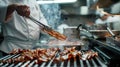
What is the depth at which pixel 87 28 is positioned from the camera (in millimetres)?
4156

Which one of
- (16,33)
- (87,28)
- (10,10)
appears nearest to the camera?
(10,10)

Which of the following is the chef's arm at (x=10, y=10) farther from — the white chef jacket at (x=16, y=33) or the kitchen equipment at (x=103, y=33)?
the kitchen equipment at (x=103, y=33)

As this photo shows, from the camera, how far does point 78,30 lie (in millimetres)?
3789

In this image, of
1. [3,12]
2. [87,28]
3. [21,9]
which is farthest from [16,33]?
[87,28]

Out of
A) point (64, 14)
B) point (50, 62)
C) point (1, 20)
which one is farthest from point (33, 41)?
point (64, 14)

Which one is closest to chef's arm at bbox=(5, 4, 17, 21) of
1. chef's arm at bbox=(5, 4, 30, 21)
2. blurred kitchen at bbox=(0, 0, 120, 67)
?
chef's arm at bbox=(5, 4, 30, 21)

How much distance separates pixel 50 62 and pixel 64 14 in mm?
6019

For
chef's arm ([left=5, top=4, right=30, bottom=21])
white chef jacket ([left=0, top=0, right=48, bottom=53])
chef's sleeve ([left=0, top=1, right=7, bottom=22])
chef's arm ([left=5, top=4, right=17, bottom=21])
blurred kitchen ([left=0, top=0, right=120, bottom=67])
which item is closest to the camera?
blurred kitchen ([left=0, top=0, right=120, bottom=67])

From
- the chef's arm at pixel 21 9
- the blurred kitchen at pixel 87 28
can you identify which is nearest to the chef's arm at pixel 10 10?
the chef's arm at pixel 21 9

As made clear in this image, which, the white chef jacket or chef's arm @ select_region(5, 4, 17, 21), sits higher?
chef's arm @ select_region(5, 4, 17, 21)

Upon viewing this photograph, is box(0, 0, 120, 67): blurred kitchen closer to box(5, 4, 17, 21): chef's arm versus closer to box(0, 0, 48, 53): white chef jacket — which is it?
box(0, 0, 48, 53): white chef jacket

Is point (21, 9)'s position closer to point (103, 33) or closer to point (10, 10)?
point (10, 10)

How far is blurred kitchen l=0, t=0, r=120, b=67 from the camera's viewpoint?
1.95 meters

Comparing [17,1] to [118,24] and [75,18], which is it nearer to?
[118,24]
